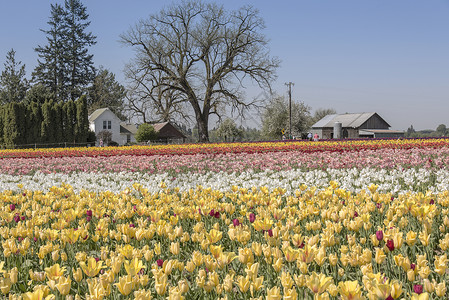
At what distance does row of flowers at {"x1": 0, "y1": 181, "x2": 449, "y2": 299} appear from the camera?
2.10 meters

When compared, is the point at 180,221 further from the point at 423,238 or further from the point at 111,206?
the point at 423,238

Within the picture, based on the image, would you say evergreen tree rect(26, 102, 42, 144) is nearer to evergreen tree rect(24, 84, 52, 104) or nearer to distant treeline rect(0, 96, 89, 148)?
distant treeline rect(0, 96, 89, 148)

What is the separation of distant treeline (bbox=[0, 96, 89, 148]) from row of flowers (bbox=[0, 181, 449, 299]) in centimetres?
3461

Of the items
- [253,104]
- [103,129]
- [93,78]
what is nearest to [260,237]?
[253,104]

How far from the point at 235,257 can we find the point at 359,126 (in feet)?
228

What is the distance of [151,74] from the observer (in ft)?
116

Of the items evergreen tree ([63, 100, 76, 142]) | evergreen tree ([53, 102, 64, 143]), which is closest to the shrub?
evergreen tree ([63, 100, 76, 142])

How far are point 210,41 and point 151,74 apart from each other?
586cm

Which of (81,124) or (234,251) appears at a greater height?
(81,124)

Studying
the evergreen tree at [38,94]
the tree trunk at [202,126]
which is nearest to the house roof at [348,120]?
the tree trunk at [202,126]

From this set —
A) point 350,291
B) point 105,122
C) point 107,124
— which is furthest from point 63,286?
point 107,124

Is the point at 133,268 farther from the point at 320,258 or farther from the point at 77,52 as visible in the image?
the point at 77,52

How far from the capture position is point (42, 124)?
3656cm

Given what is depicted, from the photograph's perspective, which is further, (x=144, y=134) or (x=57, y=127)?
(x=144, y=134)
